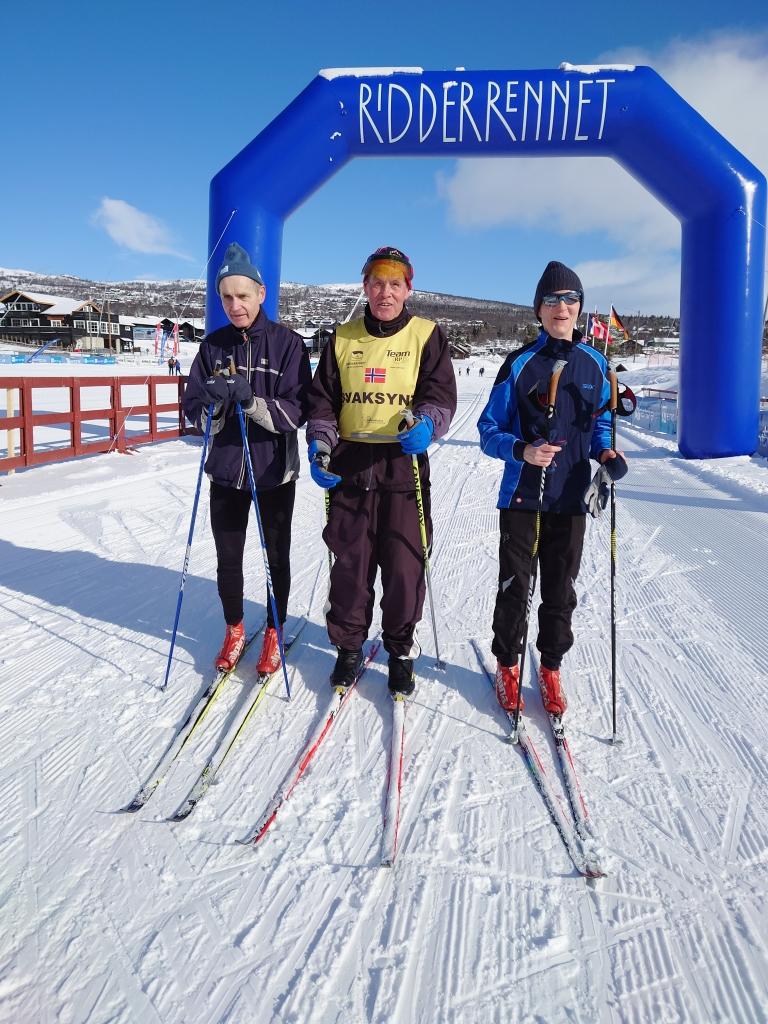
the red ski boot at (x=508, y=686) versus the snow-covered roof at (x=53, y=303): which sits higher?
the snow-covered roof at (x=53, y=303)

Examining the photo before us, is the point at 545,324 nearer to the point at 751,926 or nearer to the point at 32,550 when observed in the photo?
the point at 751,926

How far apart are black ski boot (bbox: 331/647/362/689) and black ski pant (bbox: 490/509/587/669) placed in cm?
65

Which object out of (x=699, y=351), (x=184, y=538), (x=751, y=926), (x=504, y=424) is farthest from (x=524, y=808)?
(x=699, y=351)

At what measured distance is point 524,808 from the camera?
1.96 meters

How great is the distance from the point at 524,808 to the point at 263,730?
102cm

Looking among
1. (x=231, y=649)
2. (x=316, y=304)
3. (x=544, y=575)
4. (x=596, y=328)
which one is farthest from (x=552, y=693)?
(x=316, y=304)

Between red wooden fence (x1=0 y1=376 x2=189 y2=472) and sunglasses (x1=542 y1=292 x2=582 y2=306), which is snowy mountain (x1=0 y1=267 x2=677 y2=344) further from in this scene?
sunglasses (x1=542 y1=292 x2=582 y2=306)

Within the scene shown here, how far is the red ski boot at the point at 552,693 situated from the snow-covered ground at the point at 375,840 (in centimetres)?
6

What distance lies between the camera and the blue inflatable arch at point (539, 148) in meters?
7.34

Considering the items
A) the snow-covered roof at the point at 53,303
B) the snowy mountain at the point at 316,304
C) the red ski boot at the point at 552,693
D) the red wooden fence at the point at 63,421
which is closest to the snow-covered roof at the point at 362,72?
the red wooden fence at the point at 63,421

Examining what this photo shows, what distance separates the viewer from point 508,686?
2.55 metres

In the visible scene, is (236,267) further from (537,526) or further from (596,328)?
(596,328)

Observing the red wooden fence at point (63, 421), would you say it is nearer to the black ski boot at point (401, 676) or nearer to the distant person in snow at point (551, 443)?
the black ski boot at point (401, 676)

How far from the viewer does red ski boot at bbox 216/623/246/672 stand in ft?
9.12
